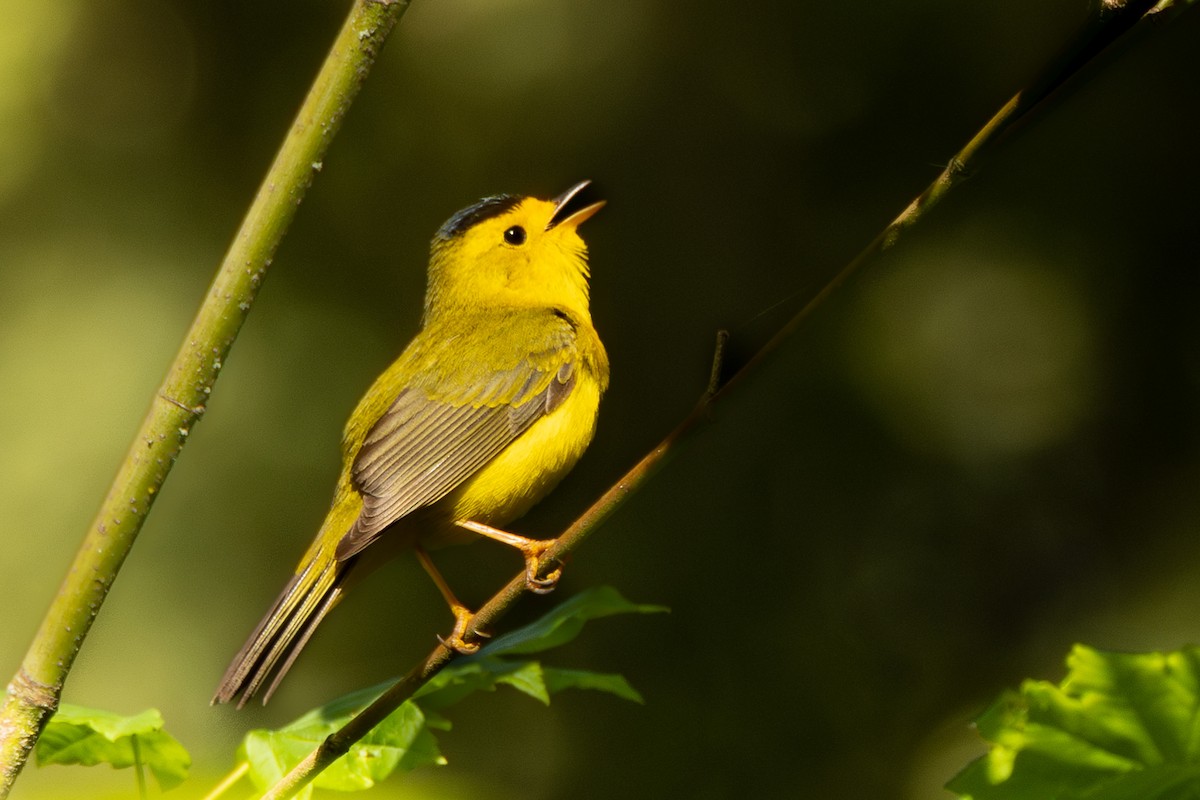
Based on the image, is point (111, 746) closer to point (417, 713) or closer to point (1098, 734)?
point (417, 713)

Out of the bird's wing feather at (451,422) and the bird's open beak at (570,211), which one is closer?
the bird's wing feather at (451,422)

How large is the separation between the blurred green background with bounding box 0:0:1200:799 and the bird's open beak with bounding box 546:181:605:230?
5.28 feet

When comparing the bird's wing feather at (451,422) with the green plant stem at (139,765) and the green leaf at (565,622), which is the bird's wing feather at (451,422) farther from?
the green plant stem at (139,765)

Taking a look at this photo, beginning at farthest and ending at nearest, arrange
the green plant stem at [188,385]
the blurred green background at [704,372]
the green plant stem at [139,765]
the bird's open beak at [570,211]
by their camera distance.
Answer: the blurred green background at [704,372] → the bird's open beak at [570,211] → the green plant stem at [139,765] → the green plant stem at [188,385]

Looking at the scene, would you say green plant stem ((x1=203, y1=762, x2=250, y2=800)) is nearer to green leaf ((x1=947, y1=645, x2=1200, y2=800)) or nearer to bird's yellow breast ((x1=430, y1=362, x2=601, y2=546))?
bird's yellow breast ((x1=430, y1=362, x2=601, y2=546))

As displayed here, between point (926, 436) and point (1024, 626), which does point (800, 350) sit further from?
point (1024, 626)

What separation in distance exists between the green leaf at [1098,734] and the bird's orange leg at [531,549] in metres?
0.75

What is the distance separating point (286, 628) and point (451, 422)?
0.78m

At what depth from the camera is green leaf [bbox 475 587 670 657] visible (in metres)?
2.36

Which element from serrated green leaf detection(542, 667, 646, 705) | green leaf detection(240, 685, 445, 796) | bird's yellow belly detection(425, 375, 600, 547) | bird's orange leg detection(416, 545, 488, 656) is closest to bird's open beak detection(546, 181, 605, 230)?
bird's yellow belly detection(425, 375, 600, 547)

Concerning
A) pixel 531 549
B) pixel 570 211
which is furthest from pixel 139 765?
pixel 570 211

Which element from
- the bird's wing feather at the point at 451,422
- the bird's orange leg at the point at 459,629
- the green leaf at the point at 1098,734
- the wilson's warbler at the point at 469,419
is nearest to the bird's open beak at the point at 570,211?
the wilson's warbler at the point at 469,419

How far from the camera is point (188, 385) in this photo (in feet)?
6.08

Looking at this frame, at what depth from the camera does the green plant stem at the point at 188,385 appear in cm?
181
